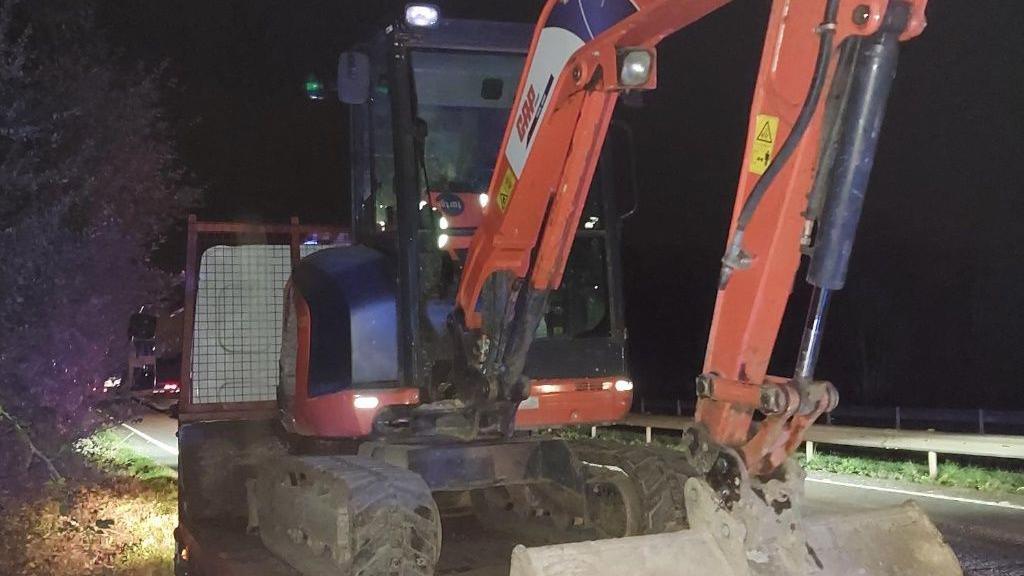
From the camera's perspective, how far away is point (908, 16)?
10.7 ft

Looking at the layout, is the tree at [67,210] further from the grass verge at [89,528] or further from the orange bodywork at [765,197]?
the orange bodywork at [765,197]

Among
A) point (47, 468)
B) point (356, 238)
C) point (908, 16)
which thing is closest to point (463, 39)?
point (356, 238)

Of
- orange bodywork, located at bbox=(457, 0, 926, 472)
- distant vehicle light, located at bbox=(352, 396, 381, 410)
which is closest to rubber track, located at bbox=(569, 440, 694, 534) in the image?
distant vehicle light, located at bbox=(352, 396, 381, 410)

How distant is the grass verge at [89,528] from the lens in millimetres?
8328

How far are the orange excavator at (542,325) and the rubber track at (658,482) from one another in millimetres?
13

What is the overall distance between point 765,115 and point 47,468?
851cm

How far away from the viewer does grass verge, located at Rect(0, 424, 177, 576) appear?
833 cm

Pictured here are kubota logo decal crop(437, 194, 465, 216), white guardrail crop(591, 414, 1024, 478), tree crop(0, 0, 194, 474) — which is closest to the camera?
kubota logo decal crop(437, 194, 465, 216)

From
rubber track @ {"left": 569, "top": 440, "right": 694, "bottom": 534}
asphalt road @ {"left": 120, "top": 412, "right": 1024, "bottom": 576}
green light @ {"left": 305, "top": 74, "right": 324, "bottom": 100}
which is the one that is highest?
green light @ {"left": 305, "top": 74, "right": 324, "bottom": 100}

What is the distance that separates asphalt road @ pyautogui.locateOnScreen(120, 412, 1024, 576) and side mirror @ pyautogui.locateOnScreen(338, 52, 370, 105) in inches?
161

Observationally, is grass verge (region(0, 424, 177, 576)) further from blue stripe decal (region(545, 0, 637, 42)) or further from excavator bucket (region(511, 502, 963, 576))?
blue stripe decal (region(545, 0, 637, 42))

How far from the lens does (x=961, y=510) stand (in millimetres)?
10852

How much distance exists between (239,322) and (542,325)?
293 cm

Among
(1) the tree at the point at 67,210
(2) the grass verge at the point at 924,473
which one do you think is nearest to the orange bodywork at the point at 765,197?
(1) the tree at the point at 67,210
